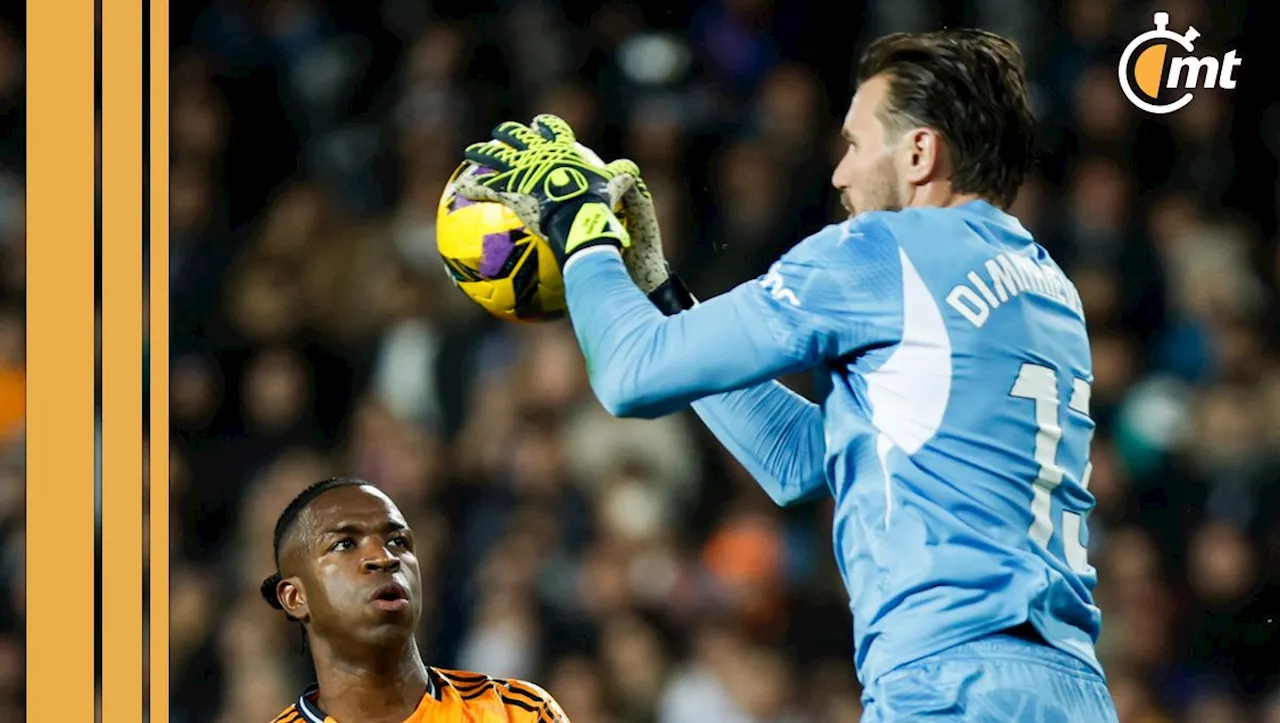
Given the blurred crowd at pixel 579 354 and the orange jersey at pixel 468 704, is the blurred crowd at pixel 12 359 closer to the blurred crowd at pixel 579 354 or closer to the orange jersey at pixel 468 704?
the blurred crowd at pixel 579 354

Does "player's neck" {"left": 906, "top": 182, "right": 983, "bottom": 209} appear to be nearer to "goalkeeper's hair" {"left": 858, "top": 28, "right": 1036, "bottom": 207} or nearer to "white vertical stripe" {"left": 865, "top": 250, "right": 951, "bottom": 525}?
"goalkeeper's hair" {"left": 858, "top": 28, "right": 1036, "bottom": 207}

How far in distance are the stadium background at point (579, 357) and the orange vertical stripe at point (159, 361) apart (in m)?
0.06

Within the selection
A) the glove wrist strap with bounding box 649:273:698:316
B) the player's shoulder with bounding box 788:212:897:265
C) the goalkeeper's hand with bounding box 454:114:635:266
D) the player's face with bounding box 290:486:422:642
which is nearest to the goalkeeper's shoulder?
the player's shoulder with bounding box 788:212:897:265

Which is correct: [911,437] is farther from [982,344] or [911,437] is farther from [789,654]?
[789,654]

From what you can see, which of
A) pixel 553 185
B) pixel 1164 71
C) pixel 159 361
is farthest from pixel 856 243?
pixel 1164 71

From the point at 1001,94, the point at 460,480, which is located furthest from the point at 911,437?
the point at 460,480

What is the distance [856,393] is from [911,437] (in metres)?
0.15

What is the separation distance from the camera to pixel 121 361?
6.86 m

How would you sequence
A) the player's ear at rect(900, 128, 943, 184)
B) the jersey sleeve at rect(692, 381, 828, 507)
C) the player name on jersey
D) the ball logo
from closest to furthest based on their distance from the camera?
the player name on jersey → the player's ear at rect(900, 128, 943, 184) → the jersey sleeve at rect(692, 381, 828, 507) → the ball logo

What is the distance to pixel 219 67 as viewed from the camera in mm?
7371

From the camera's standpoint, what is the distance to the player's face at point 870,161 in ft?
9.28

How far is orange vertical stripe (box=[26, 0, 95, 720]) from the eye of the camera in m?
6.38

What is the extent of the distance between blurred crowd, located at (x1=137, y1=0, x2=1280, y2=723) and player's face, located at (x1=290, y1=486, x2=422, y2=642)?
233 cm

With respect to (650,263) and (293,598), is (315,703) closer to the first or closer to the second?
(293,598)
